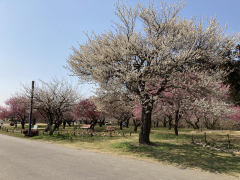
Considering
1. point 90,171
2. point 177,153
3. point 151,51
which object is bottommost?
point 177,153

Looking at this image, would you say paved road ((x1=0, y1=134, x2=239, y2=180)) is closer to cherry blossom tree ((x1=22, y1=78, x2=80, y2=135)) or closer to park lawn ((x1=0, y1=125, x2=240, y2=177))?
park lawn ((x1=0, y1=125, x2=240, y2=177))

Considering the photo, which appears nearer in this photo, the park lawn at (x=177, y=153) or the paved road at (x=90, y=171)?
the paved road at (x=90, y=171)

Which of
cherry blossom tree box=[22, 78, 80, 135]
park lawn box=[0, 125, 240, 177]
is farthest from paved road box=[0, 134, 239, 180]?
cherry blossom tree box=[22, 78, 80, 135]

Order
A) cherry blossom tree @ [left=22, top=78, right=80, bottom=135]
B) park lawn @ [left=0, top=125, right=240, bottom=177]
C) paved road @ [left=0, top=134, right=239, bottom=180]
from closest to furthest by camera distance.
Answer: paved road @ [left=0, top=134, right=239, bottom=180]
park lawn @ [left=0, top=125, right=240, bottom=177]
cherry blossom tree @ [left=22, top=78, right=80, bottom=135]

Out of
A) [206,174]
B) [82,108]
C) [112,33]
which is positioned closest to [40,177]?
[206,174]

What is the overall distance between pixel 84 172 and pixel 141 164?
254cm

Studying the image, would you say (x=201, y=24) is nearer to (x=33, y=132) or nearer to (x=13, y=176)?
(x=13, y=176)

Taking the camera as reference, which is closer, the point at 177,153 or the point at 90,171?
the point at 90,171

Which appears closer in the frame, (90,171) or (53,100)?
(90,171)

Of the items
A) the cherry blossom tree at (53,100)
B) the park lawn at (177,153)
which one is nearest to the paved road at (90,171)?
the park lawn at (177,153)

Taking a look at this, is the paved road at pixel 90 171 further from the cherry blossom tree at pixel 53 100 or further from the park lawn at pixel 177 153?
the cherry blossom tree at pixel 53 100

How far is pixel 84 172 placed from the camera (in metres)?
6.06

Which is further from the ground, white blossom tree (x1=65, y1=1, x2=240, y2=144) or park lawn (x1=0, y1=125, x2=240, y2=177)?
white blossom tree (x1=65, y1=1, x2=240, y2=144)

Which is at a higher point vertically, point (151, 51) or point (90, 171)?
point (151, 51)
